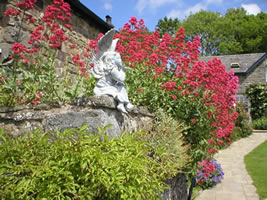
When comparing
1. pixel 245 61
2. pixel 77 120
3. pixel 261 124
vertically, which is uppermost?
pixel 245 61

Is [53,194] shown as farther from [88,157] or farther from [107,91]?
[107,91]

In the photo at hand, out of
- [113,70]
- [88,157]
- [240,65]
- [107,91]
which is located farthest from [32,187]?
[240,65]

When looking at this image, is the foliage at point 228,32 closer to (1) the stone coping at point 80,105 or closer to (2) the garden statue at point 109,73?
(2) the garden statue at point 109,73

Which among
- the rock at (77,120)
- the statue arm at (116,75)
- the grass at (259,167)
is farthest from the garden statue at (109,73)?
the grass at (259,167)

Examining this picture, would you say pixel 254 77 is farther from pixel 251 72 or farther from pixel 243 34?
pixel 243 34

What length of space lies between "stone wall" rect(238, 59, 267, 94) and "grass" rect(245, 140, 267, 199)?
34.8 feet

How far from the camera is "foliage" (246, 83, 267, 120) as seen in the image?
17703mm

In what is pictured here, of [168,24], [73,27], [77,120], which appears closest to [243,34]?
[168,24]

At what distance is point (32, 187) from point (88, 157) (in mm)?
456

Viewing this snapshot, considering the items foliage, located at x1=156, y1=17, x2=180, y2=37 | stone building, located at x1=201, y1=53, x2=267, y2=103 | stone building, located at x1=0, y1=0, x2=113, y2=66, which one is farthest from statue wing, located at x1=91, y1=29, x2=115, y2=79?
foliage, located at x1=156, y1=17, x2=180, y2=37

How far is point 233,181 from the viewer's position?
21.4 feet

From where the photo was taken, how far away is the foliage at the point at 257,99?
17.7 meters

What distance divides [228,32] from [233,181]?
28.7 meters

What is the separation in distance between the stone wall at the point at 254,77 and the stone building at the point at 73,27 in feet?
52.7
